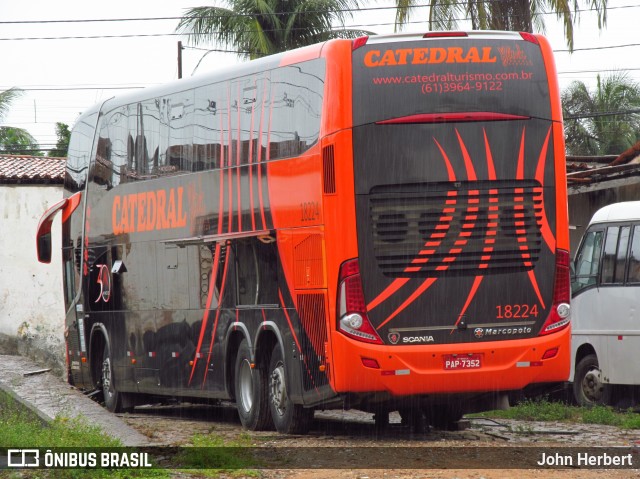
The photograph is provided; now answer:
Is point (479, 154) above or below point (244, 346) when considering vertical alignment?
above

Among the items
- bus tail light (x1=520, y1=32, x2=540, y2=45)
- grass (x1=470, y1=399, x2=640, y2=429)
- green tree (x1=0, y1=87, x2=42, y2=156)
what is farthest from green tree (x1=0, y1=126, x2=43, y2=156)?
bus tail light (x1=520, y1=32, x2=540, y2=45)

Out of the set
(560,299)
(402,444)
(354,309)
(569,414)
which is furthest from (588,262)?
(354,309)

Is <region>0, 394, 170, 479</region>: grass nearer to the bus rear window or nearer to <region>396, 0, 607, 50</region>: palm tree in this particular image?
the bus rear window

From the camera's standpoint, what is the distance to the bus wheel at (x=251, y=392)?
1411 cm

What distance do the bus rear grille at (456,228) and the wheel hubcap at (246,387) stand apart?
315cm

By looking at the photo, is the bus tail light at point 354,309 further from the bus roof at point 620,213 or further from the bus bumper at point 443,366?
the bus roof at point 620,213

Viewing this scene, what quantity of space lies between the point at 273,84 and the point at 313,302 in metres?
2.72

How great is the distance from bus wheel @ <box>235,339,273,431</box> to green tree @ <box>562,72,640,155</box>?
115ft

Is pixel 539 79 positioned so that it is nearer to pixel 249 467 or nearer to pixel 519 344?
pixel 519 344

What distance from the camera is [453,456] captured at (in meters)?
11.2

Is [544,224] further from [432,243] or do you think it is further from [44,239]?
[44,239]

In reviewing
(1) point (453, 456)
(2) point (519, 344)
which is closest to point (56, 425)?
(1) point (453, 456)

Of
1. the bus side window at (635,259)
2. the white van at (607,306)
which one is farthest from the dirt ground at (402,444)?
the bus side window at (635,259)

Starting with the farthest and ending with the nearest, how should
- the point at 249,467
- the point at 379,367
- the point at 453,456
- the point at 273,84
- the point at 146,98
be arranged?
the point at 146,98
the point at 273,84
the point at 379,367
the point at 453,456
the point at 249,467
